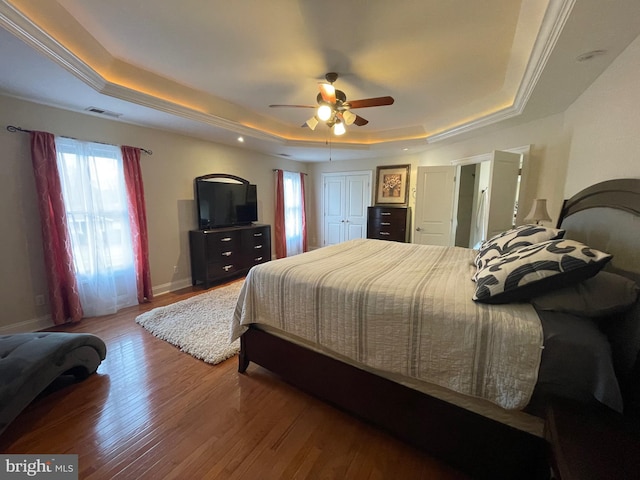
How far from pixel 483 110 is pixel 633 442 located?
3577mm

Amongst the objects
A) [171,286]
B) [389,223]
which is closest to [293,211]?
[389,223]

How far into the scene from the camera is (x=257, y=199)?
5.10 metres

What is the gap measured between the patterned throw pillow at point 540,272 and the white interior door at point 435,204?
3160 mm

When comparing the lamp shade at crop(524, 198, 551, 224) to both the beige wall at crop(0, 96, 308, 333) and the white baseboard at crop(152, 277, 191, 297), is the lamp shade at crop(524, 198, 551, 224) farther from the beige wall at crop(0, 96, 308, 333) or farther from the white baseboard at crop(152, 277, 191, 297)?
the white baseboard at crop(152, 277, 191, 297)

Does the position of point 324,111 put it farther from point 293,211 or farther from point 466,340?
point 293,211

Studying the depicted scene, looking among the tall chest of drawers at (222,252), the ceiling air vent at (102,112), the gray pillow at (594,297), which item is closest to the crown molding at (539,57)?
the gray pillow at (594,297)

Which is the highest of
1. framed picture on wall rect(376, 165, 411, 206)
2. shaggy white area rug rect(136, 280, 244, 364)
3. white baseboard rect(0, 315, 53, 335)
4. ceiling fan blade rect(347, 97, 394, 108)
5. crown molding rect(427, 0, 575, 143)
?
crown molding rect(427, 0, 575, 143)

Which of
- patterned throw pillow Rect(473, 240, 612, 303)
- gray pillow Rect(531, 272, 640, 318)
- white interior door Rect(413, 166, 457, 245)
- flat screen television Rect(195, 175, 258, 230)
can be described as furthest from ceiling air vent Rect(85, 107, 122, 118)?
white interior door Rect(413, 166, 457, 245)

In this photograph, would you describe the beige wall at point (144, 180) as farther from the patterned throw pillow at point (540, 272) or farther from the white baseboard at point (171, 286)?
the patterned throw pillow at point (540, 272)

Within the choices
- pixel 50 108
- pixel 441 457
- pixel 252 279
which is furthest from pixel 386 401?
pixel 50 108

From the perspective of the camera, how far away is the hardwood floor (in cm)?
130

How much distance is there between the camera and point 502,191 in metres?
3.34

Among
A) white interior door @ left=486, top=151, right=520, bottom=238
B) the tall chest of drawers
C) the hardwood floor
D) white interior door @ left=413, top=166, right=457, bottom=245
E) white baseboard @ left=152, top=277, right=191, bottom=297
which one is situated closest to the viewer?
the hardwood floor

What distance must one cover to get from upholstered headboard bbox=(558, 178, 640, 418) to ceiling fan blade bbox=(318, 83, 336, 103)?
2133mm
